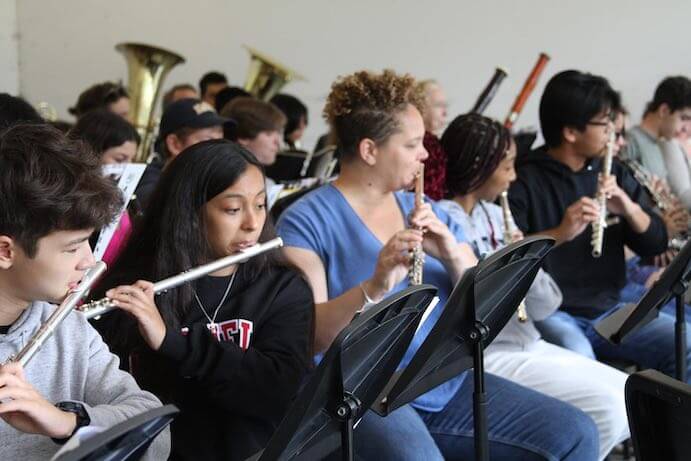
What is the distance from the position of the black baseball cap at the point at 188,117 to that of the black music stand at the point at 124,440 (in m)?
2.40

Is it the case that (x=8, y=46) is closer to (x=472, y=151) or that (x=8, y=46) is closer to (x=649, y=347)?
(x=472, y=151)

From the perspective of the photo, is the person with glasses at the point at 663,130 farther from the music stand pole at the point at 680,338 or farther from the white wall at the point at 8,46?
the white wall at the point at 8,46

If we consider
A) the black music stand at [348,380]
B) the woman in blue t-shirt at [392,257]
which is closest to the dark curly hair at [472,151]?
the woman in blue t-shirt at [392,257]

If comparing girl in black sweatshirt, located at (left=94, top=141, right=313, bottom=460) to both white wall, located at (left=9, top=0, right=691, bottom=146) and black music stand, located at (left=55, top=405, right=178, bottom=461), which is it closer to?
black music stand, located at (left=55, top=405, right=178, bottom=461)

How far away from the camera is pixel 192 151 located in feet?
6.69

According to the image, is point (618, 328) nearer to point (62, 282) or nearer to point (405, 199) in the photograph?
point (405, 199)

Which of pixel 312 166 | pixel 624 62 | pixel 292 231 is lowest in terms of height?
pixel 312 166

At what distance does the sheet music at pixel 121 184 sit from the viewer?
230 centimetres

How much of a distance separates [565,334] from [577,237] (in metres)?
0.38

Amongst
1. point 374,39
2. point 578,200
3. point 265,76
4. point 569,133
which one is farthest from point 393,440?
point 374,39

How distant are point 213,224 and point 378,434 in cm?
57

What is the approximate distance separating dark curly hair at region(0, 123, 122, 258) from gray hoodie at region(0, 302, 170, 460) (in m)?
0.14

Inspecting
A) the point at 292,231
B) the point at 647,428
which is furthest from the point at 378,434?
the point at 647,428

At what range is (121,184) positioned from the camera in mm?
2447
